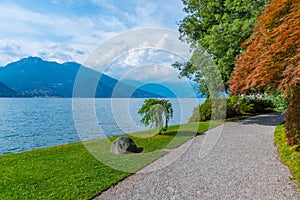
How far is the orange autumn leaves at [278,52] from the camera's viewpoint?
430 cm

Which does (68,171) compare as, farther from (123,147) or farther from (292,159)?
(292,159)

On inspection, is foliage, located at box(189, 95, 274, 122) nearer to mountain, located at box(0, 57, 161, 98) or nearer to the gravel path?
the gravel path

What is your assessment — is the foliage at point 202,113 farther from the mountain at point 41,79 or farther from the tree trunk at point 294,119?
the mountain at point 41,79

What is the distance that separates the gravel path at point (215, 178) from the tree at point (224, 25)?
630 centimetres

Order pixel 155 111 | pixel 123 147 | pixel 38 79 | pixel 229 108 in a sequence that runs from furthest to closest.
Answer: pixel 38 79 → pixel 229 108 → pixel 155 111 → pixel 123 147

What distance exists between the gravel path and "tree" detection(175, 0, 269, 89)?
6295mm

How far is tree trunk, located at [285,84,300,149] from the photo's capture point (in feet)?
21.3

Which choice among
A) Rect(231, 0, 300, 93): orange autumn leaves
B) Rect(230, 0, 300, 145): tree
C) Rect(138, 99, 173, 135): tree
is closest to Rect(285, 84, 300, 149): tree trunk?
Rect(230, 0, 300, 145): tree

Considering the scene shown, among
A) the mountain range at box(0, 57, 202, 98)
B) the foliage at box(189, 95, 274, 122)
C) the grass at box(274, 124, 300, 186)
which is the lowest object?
the grass at box(274, 124, 300, 186)

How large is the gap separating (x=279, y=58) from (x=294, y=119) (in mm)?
2726

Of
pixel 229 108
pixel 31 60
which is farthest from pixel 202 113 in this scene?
pixel 31 60

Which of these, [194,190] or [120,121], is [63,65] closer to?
[120,121]

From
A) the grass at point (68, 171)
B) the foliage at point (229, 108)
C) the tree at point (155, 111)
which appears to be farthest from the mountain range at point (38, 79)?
the grass at point (68, 171)

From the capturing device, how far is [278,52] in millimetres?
4719
